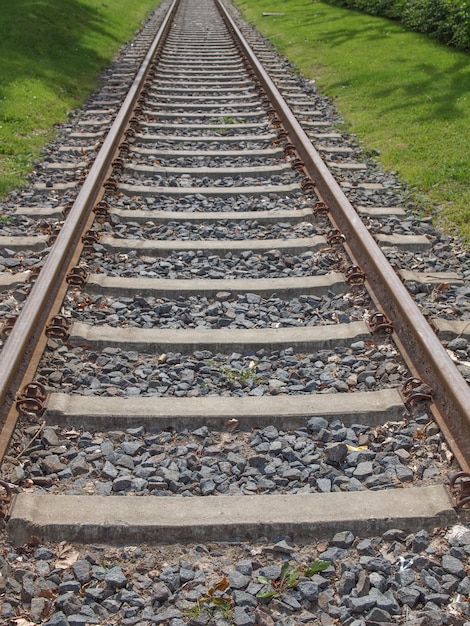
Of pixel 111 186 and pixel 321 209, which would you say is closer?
pixel 321 209

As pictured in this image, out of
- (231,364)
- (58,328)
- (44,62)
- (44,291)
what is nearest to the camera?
(231,364)

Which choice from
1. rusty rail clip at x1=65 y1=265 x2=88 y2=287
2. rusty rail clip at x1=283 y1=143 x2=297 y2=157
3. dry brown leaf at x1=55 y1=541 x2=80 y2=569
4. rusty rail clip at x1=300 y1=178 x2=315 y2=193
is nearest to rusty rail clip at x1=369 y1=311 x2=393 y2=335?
rusty rail clip at x1=65 y1=265 x2=88 y2=287

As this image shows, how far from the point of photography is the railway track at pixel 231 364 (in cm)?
297

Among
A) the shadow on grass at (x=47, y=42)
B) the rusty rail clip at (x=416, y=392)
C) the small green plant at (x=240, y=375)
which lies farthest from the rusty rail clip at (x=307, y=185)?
the shadow on grass at (x=47, y=42)

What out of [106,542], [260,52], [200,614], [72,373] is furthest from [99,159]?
[260,52]

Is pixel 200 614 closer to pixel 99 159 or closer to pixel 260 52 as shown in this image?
pixel 99 159

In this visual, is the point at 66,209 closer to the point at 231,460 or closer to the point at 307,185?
the point at 307,185

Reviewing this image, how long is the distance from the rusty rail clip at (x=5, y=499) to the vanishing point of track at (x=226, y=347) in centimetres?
3

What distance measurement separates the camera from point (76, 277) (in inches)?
189

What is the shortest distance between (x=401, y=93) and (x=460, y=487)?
8.56m

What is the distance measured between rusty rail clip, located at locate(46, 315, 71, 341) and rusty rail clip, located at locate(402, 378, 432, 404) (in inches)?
74.7

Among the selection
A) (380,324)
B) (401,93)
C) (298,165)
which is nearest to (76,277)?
(380,324)

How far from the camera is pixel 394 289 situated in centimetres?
443

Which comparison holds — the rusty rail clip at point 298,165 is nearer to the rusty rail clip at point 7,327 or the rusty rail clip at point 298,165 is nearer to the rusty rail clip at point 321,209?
the rusty rail clip at point 321,209
